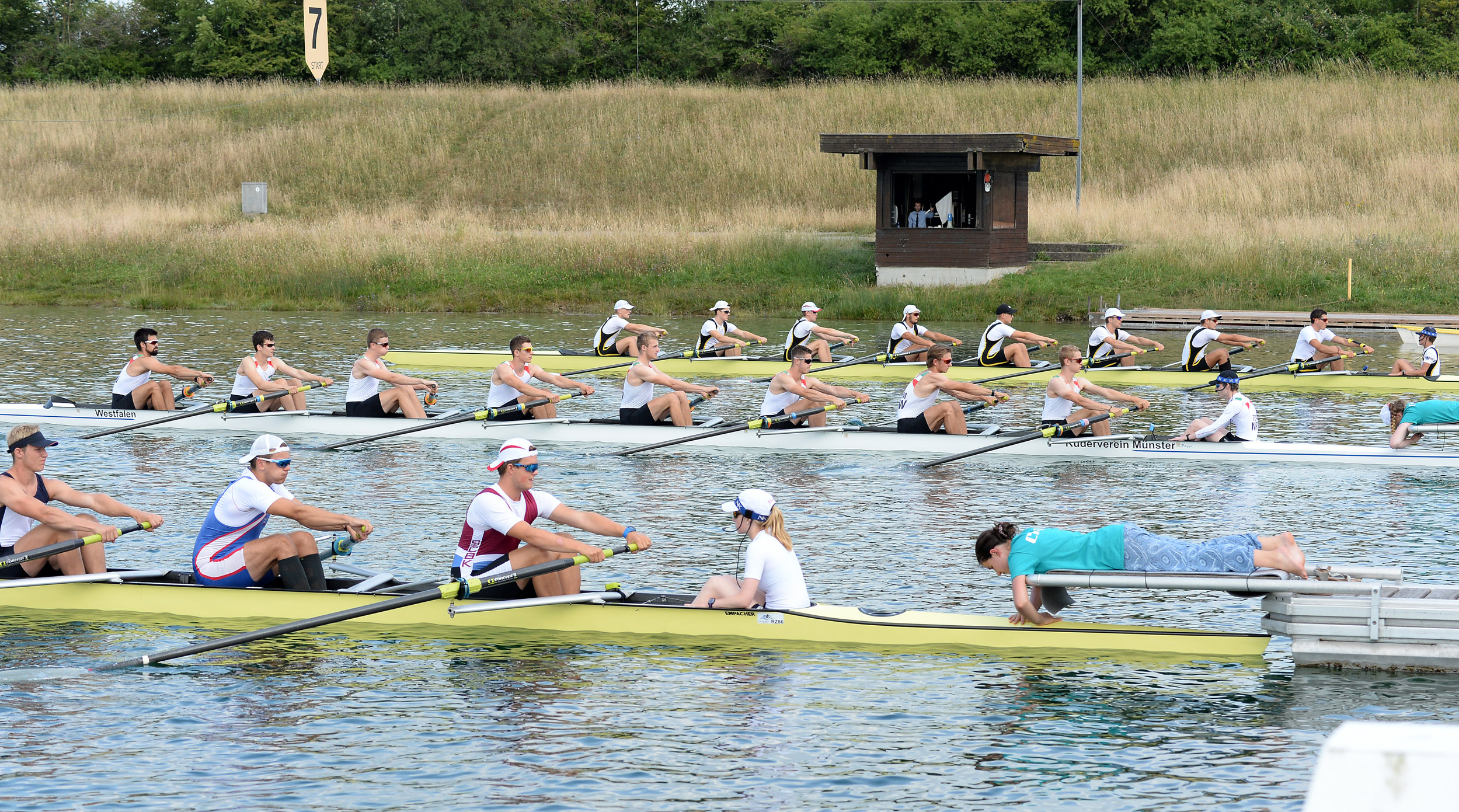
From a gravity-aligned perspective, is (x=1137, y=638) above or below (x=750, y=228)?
below

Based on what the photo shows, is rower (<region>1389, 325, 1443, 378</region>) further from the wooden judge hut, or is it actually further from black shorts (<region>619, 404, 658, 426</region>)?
the wooden judge hut

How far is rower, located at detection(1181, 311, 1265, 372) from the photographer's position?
2248cm

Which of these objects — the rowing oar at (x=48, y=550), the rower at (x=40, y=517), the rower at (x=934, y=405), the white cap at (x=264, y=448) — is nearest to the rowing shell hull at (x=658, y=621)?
the rower at (x=40, y=517)

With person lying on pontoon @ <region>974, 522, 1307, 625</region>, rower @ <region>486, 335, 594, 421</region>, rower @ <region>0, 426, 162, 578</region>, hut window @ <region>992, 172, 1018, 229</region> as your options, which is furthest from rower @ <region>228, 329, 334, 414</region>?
hut window @ <region>992, 172, 1018, 229</region>

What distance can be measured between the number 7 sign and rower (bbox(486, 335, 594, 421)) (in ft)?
107

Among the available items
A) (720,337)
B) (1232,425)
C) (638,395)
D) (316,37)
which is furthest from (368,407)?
(316,37)

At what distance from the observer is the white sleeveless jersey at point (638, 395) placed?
1792cm

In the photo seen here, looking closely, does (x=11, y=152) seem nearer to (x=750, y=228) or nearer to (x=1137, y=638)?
(x=750, y=228)

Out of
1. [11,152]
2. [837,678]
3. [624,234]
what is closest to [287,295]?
[624,234]

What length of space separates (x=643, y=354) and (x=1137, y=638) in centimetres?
943

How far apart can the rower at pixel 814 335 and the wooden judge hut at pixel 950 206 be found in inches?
363

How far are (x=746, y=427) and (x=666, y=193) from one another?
30764 millimetres

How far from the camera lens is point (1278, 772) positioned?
24.1ft

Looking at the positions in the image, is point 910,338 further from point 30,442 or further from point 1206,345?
point 30,442
